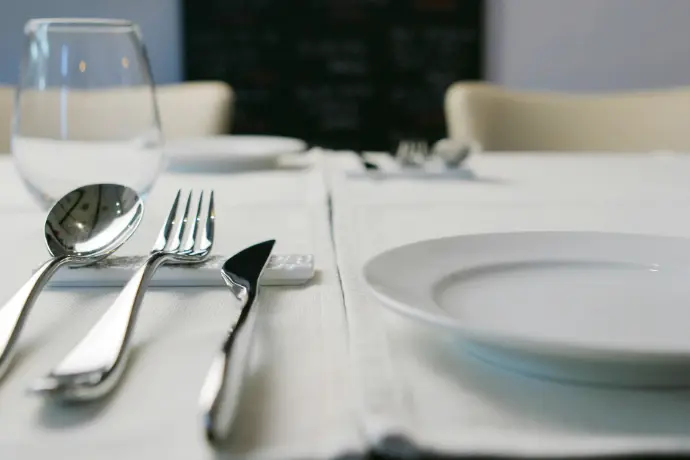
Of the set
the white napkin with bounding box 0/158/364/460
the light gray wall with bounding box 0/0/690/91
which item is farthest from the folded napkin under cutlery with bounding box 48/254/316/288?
the light gray wall with bounding box 0/0/690/91

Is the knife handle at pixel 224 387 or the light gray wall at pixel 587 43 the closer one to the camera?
the knife handle at pixel 224 387

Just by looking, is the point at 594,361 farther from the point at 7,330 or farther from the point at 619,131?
the point at 619,131

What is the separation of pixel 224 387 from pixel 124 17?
7.95 ft

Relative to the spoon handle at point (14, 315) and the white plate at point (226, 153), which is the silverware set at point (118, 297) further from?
the white plate at point (226, 153)

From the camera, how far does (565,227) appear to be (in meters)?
0.65

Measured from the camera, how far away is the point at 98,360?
294 millimetres

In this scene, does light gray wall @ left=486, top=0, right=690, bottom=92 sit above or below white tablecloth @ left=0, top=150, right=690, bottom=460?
above

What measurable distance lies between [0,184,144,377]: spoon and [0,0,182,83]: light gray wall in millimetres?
2011

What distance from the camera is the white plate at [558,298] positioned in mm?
273

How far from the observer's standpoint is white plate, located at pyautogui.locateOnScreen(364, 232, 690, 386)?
273 millimetres

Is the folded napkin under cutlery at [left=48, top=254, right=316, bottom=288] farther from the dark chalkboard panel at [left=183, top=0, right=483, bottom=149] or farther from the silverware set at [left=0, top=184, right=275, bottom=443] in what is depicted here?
the dark chalkboard panel at [left=183, top=0, right=483, bottom=149]

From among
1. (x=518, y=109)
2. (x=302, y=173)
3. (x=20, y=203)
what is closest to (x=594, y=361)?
(x=20, y=203)

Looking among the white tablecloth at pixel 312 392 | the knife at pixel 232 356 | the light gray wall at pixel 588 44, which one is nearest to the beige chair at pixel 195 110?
the white tablecloth at pixel 312 392

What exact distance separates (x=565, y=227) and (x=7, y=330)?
18.2 inches
